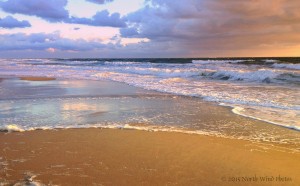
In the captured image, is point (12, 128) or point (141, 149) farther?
point (12, 128)

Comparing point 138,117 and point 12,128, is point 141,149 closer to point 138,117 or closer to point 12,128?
point 138,117

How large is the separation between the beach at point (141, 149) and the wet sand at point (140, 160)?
0.04 ft

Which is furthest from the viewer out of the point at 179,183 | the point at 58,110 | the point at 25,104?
the point at 25,104

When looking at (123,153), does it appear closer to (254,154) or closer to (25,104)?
(254,154)

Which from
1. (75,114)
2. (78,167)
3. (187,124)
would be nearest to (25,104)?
(75,114)

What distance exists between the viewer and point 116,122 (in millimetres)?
7738

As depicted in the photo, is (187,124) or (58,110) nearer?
(187,124)

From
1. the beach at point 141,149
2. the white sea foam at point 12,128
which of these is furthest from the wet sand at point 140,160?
the white sea foam at point 12,128

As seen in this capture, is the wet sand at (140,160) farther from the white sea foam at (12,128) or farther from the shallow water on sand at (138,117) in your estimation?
the shallow water on sand at (138,117)

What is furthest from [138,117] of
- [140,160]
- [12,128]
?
[140,160]

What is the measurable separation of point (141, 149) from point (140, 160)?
582 millimetres

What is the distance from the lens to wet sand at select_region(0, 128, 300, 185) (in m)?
4.25

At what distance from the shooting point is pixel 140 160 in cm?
495

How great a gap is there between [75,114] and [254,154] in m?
5.05
